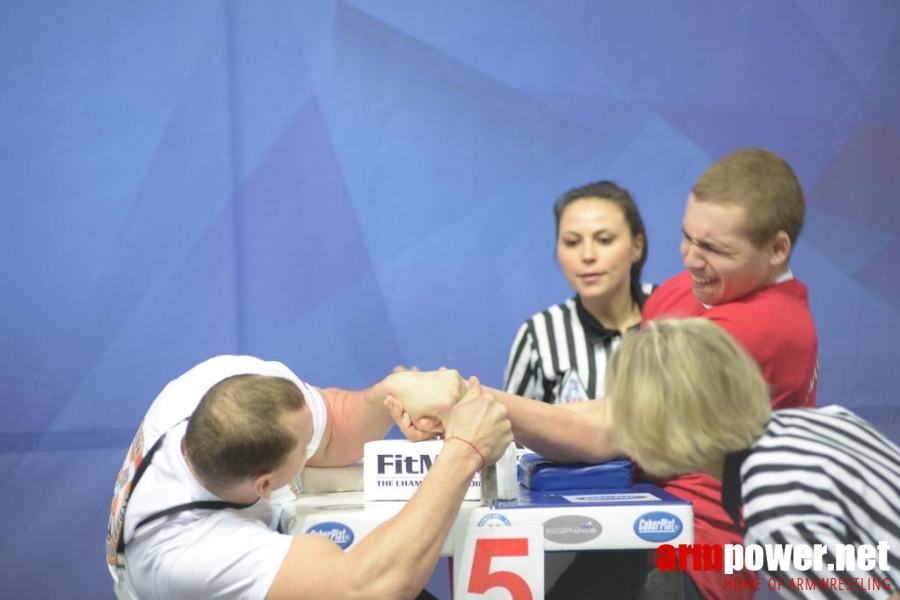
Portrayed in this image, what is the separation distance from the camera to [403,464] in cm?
192

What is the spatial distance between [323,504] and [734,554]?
0.77 m

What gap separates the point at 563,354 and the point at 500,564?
120 centimetres

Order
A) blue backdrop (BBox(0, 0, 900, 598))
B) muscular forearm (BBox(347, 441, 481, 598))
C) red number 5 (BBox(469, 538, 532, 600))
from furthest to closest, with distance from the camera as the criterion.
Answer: blue backdrop (BBox(0, 0, 900, 598)), red number 5 (BBox(469, 538, 532, 600)), muscular forearm (BBox(347, 441, 481, 598))

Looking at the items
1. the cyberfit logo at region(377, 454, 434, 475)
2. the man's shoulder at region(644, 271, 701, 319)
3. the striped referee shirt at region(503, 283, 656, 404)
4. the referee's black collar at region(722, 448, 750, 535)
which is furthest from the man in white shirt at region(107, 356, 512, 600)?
the striped referee shirt at region(503, 283, 656, 404)

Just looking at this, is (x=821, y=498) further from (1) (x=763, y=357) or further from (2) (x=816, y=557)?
(1) (x=763, y=357)

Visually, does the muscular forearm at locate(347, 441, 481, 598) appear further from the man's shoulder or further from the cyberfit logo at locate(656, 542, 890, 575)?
the man's shoulder

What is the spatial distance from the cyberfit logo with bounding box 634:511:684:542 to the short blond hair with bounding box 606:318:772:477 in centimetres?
21

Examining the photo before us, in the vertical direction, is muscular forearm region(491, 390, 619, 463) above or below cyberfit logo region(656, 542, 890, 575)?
above

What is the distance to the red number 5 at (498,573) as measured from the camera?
5.67 feet

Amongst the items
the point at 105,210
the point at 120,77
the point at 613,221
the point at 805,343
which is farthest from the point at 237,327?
the point at 805,343

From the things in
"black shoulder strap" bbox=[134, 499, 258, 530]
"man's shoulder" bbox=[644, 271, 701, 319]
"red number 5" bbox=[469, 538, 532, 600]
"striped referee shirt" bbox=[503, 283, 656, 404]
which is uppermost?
"man's shoulder" bbox=[644, 271, 701, 319]

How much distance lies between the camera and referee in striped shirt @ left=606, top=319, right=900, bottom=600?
56.3 inches

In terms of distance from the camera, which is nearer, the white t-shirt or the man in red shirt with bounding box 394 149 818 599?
the white t-shirt

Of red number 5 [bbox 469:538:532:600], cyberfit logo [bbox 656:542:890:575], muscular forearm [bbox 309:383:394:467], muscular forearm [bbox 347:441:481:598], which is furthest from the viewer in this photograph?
muscular forearm [bbox 309:383:394:467]
